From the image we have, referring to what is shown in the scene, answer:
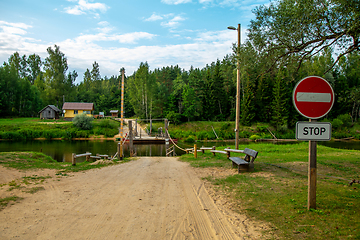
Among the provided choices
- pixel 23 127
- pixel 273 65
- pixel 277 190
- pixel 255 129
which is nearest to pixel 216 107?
pixel 255 129

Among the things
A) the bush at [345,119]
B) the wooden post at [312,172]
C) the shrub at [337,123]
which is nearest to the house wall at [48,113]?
the wooden post at [312,172]

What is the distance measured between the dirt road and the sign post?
188 cm

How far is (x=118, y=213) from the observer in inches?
180

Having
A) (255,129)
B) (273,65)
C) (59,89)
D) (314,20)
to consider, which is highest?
(59,89)

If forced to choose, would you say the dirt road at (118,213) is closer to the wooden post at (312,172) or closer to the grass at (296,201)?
the grass at (296,201)

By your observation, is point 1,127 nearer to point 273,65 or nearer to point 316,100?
point 273,65

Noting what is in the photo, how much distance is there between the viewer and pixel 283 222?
387 centimetres

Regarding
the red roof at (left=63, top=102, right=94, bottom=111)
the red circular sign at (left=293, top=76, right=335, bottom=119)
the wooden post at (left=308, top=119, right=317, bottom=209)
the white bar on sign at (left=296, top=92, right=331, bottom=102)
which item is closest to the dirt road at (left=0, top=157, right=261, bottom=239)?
the wooden post at (left=308, top=119, right=317, bottom=209)

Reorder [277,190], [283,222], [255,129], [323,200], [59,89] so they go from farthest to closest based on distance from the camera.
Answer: [59,89] → [255,129] → [277,190] → [323,200] → [283,222]

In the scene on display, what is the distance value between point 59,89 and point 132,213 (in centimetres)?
6143

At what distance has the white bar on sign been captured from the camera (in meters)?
3.98

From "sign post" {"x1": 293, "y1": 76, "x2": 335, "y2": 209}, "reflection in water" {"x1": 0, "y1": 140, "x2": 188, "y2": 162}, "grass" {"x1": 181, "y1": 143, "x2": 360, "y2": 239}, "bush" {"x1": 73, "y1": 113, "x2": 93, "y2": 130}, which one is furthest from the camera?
"bush" {"x1": 73, "y1": 113, "x2": 93, "y2": 130}

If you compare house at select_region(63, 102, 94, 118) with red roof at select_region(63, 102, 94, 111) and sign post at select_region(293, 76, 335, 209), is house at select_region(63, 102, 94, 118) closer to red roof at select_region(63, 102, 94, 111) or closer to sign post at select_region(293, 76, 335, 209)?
red roof at select_region(63, 102, 94, 111)

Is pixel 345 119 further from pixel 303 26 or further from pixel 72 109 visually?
pixel 72 109
